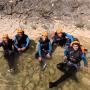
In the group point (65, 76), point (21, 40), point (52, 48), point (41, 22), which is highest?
point (41, 22)

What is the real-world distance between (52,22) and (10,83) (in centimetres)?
386

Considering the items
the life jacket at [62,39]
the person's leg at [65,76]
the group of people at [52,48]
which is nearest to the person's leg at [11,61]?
the group of people at [52,48]

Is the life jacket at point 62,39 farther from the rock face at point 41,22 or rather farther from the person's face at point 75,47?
the person's face at point 75,47

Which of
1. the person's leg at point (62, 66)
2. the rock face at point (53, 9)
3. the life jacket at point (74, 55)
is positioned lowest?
the person's leg at point (62, 66)

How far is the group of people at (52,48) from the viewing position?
35.0 feet

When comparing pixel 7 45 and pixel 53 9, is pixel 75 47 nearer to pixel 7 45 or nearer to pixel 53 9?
pixel 7 45

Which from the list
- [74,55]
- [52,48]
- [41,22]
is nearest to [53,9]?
[41,22]

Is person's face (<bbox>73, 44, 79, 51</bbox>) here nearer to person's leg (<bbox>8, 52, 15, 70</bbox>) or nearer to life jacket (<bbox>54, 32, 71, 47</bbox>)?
life jacket (<bbox>54, 32, 71, 47</bbox>)

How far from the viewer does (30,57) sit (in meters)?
11.6

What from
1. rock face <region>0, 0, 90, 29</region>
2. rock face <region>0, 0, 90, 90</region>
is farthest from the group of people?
Answer: rock face <region>0, 0, 90, 29</region>

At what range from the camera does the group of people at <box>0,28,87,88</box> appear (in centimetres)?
1066

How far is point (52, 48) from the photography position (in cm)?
1199

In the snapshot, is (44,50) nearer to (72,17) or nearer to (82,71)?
(82,71)

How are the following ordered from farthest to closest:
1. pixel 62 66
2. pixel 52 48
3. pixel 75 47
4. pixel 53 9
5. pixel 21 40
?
pixel 53 9
pixel 52 48
pixel 21 40
pixel 62 66
pixel 75 47
